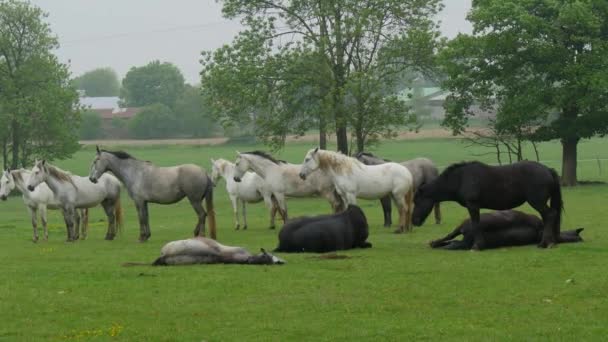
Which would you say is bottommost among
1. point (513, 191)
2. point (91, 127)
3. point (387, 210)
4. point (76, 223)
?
point (91, 127)

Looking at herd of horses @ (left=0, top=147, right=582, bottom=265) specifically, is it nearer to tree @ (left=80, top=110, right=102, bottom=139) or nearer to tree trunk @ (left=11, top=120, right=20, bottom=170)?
tree trunk @ (left=11, top=120, right=20, bottom=170)

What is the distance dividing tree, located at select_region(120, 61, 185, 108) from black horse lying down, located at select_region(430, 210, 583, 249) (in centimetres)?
15220

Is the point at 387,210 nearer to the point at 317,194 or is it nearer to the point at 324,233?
the point at 317,194

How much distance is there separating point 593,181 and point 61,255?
100.0 ft

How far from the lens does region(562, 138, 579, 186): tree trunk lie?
43219mm

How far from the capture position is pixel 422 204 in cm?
1900

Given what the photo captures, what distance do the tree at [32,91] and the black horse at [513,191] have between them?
149 ft

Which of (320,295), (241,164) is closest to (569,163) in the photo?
(241,164)

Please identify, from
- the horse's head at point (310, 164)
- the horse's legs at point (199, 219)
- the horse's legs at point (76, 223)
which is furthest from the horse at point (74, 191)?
the horse's head at point (310, 164)

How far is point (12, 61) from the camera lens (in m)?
62.6

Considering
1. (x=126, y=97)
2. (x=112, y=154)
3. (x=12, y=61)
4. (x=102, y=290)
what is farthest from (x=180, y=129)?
(x=102, y=290)

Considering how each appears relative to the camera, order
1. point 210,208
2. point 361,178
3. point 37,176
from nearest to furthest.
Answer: point 361,178, point 210,208, point 37,176

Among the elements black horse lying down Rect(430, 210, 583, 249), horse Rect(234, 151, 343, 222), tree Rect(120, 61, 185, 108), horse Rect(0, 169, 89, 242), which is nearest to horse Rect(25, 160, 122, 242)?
horse Rect(0, 169, 89, 242)

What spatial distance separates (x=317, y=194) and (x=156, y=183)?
398cm
